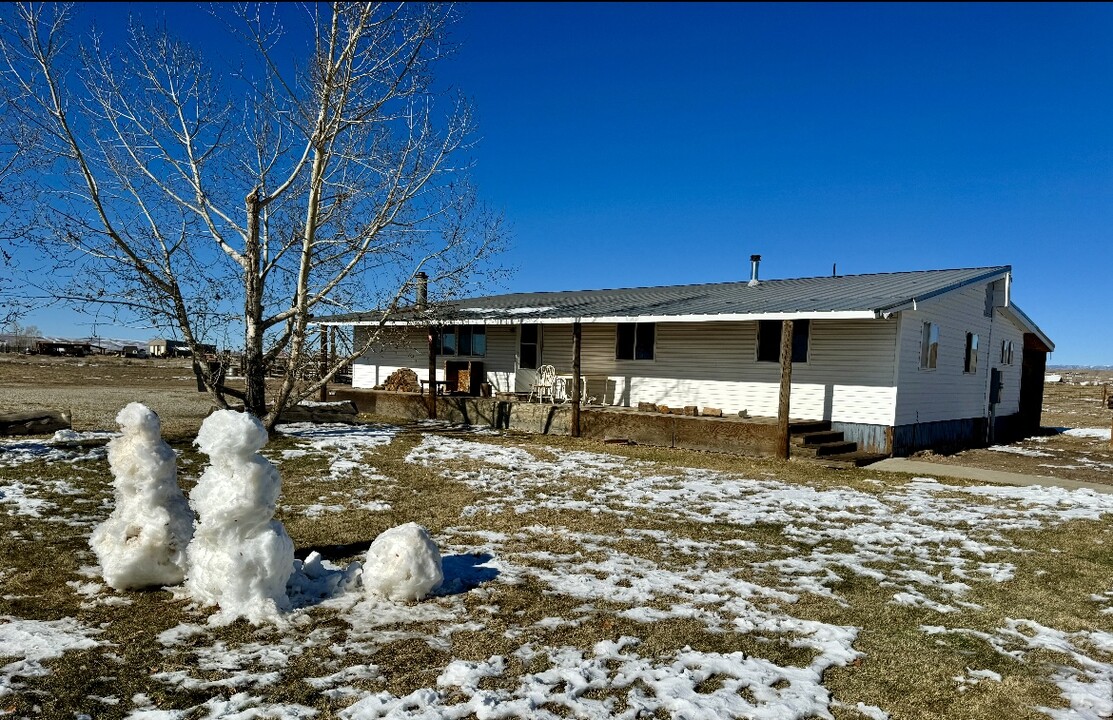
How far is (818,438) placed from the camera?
12.0 meters

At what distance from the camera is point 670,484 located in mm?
8953

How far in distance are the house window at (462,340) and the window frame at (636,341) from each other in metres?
4.25

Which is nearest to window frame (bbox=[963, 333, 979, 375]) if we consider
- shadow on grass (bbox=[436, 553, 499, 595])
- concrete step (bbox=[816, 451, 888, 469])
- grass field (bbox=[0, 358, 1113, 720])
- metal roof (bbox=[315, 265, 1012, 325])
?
metal roof (bbox=[315, 265, 1012, 325])

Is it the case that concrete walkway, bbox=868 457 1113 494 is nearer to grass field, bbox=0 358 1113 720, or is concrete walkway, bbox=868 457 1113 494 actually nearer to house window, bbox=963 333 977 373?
grass field, bbox=0 358 1113 720

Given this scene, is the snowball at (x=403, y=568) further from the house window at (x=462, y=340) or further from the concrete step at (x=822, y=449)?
the house window at (x=462, y=340)

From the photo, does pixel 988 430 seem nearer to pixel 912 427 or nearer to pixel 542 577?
pixel 912 427

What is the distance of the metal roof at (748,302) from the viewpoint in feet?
37.9

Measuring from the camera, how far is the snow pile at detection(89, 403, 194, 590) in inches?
168

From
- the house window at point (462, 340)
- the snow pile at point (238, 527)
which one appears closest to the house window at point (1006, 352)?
the house window at point (462, 340)

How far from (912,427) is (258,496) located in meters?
12.4

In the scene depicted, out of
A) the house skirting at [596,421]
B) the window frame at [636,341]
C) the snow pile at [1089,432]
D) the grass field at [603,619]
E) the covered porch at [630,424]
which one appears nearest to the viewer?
the grass field at [603,619]

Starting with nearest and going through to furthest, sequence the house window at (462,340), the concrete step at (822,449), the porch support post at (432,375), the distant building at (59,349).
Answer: the concrete step at (822,449) < the porch support post at (432,375) < the house window at (462,340) < the distant building at (59,349)

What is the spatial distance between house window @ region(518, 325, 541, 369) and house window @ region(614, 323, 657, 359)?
231cm

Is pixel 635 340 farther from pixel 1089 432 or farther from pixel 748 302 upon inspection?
pixel 1089 432
